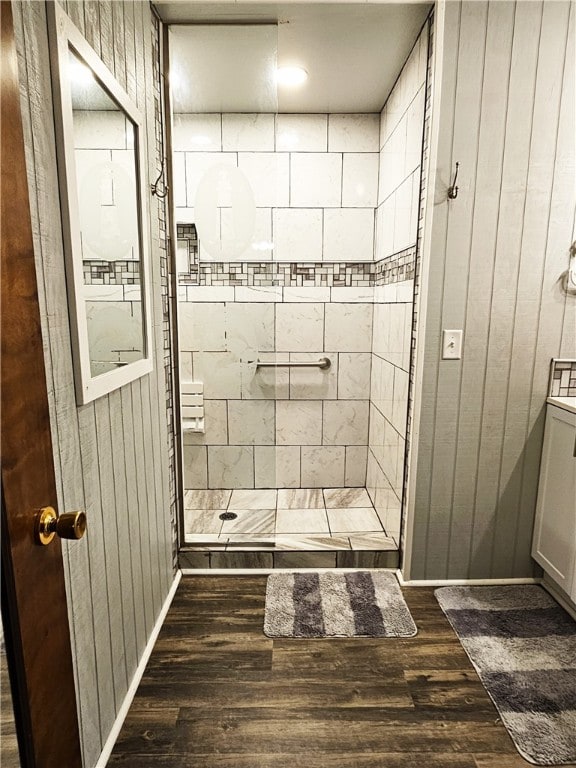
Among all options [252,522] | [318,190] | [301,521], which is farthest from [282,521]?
[318,190]

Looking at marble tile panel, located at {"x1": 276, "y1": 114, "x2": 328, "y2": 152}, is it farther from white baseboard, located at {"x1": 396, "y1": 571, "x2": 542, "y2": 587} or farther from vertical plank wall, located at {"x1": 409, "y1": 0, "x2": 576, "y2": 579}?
white baseboard, located at {"x1": 396, "y1": 571, "x2": 542, "y2": 587}

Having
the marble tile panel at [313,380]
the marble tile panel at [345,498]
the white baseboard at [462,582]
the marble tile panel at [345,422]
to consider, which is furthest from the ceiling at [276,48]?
the white baseboard at [462,582]

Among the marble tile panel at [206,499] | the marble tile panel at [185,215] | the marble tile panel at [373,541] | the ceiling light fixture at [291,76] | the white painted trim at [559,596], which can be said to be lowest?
the white painted trim at [559,596]

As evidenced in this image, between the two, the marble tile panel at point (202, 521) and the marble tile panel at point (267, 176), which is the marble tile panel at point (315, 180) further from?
the marble tile panel at point (202, 521)

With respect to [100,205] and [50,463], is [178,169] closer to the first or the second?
[100,205]

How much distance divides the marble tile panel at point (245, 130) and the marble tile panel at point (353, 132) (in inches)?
21.7

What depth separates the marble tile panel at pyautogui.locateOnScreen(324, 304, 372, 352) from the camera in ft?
9.65

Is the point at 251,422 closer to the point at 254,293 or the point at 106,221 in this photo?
the point at 254,293

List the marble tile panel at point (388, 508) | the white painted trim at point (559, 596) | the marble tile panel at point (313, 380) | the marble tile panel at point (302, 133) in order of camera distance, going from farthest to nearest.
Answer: the marble tile panel at point (313, 380) → the marble tile panel at point (302, 133) → the marble tile panel at point (388, 508) → the white painted trim at point (559, 596)

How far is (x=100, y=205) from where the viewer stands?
4.07ft

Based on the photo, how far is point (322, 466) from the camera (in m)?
3.11

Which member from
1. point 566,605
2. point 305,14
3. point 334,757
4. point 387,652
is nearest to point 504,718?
point 387,652

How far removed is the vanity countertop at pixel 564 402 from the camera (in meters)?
1.81

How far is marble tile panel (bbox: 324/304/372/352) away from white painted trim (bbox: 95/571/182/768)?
5.71 ft
